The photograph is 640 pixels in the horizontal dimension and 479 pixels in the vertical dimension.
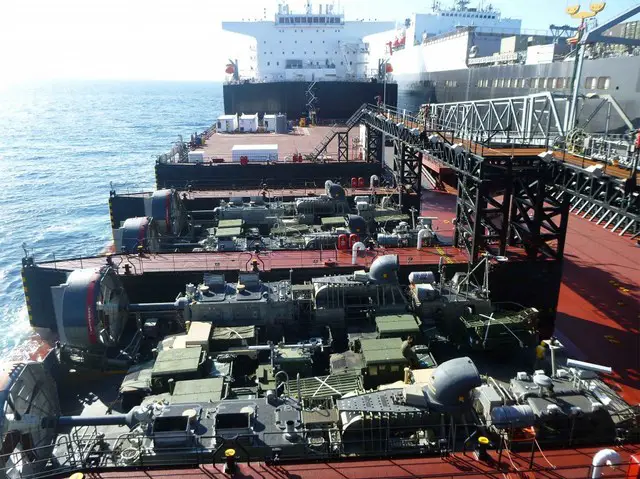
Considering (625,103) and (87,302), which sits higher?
(625,103)

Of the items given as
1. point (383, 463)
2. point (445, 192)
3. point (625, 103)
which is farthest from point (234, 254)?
point (625, 103)

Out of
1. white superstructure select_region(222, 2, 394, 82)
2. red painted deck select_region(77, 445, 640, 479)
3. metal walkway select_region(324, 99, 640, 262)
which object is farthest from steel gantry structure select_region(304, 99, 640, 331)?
white superstructure select_region(222, 2, 394, 82)

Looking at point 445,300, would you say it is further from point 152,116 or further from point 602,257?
point 152,116

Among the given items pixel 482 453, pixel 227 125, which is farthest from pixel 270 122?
pixel 482 453

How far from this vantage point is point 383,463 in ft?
39.1

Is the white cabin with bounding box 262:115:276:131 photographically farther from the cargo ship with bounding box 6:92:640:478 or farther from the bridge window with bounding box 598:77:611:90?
the bridge window with bounding box 598:77:611:90

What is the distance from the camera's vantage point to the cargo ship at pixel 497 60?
39312mm

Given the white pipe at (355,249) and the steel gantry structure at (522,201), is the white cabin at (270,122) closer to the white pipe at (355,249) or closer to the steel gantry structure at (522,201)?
the steel gantry structure at (522,201)

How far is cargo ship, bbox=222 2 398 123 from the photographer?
7706cm

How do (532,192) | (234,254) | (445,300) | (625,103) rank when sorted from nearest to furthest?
(445,300) < (532,192) < (234,254) < (625,103)

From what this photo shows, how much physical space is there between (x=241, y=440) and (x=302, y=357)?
594 cm

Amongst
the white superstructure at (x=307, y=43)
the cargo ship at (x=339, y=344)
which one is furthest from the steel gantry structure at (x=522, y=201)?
the white superstructure at (x=307, y=43)

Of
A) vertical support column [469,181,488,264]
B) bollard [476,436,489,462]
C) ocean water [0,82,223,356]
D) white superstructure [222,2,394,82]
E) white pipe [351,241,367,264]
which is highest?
white superstructure [222,2,394,82]

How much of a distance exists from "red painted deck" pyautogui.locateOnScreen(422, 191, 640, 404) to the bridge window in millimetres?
11865
